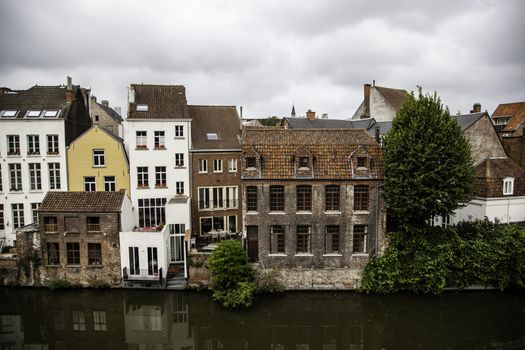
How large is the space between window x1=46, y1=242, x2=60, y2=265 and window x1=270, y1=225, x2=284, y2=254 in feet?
46.8

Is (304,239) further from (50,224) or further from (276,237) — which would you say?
(50,224)

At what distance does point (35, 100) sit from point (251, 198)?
20902mm

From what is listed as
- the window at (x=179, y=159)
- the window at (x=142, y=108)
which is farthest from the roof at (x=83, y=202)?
the window at (x=142, y=108)

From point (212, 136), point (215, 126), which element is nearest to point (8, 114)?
point (212, 136)

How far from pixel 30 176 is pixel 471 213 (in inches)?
1388

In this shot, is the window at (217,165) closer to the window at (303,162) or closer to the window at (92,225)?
the window at (303,162)

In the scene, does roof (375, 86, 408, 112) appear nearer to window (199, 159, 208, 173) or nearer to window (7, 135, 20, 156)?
window (199, 159, 208, 173)

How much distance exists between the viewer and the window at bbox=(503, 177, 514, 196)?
91.4 feet

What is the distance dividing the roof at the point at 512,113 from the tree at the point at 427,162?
2907 cm

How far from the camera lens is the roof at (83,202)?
79.6 feet

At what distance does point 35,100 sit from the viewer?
3078 centimetres

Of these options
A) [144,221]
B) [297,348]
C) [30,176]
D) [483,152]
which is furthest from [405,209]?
[30,176]

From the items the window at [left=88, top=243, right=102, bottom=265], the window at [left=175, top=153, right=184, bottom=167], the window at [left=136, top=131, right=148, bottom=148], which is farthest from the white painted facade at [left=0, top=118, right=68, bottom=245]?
the window at [left=175, top=153, right=184, bottom=167]

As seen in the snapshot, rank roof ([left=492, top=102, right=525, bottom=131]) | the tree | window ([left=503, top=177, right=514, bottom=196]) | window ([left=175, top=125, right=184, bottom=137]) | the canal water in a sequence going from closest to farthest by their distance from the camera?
the canal water < the tree < window ([left=503, top=177, right=514, bottom=196]) < window ([left=175, top=125, right=184, bottom=137]) < roof ([left=492, top=102, right=525, bottom=131])
